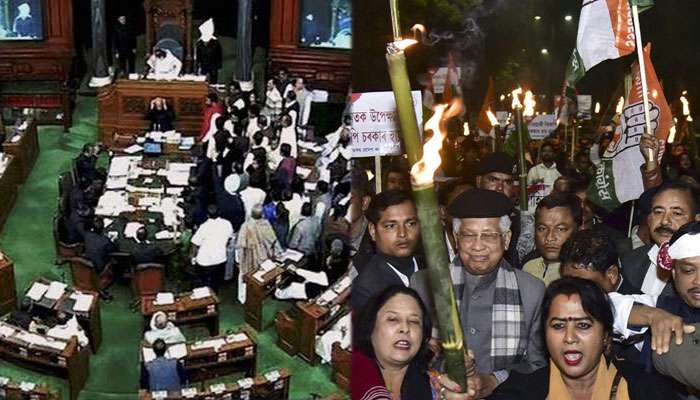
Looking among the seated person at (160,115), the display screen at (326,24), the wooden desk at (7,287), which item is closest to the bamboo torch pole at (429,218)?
the display screen at (326,24)

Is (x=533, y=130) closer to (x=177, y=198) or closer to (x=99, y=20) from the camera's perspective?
(x=177, y=198)

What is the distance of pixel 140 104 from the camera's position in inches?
101

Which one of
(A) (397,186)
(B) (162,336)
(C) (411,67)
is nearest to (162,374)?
(B) (162,336)

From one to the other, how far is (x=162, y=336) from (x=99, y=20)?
911mm

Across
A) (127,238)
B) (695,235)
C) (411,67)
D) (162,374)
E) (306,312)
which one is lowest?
(162,374)

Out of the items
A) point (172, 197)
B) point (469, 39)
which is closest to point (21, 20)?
point (172, 197)

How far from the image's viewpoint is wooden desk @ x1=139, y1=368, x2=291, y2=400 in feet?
8.95

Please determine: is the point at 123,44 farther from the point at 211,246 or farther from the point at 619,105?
the point at 619,105

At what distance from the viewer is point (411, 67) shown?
3.13m

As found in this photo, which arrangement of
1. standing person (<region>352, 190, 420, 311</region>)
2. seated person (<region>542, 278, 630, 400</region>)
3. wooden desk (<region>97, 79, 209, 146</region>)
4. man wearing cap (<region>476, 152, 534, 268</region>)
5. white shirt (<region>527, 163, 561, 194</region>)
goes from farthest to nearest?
white shirt (<region>527, 163, 561, 194</region>) < wooden desk (<region>97, 79, 209, 146</region>) < man wearing cap (<region>476, 152, 534, 268</region>) < standing person (<region>352, 190, 420, 311</region>) < seated person (<region>542, 278, 630, 400</region>)

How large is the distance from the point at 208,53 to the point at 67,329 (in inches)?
34.6

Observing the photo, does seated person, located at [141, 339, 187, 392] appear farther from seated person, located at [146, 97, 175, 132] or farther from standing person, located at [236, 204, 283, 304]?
seated person, located at [146, 97, 175, 132]

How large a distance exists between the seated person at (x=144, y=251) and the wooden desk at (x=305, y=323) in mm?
413

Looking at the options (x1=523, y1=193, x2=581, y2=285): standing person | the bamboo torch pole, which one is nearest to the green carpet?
(x1=523, y1=193, x2=581, y2=285): standing person
